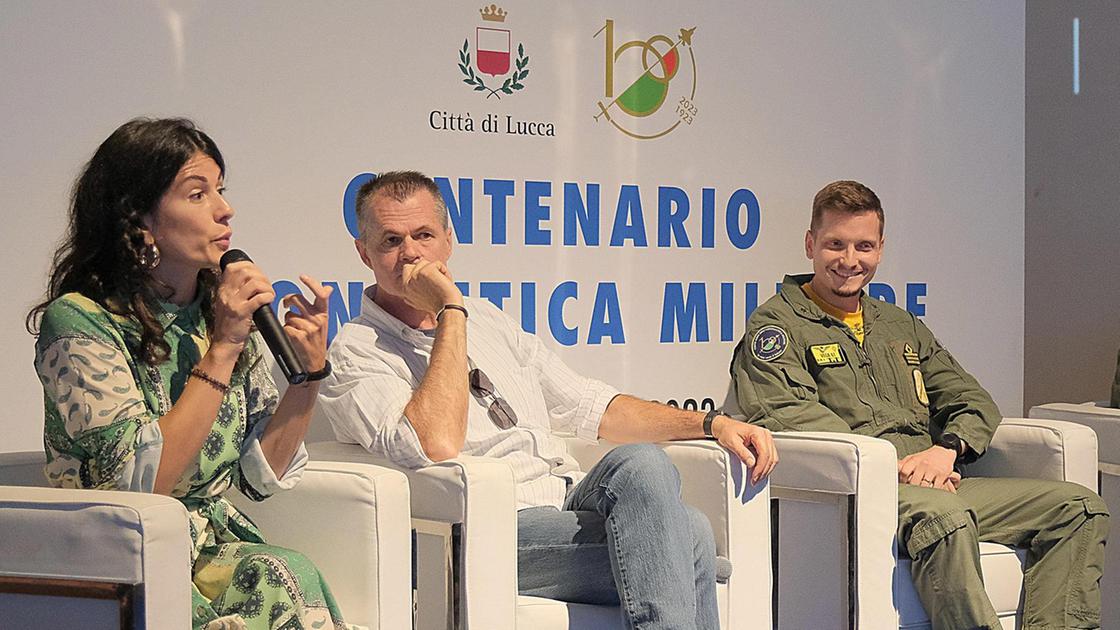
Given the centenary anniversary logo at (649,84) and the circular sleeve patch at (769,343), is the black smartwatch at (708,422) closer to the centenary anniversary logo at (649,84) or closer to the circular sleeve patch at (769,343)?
the circular sleeve patch at (769,343)

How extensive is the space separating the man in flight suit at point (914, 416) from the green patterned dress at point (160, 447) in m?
1.63

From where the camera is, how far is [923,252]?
5254 millimetres

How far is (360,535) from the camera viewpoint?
2.79 metres

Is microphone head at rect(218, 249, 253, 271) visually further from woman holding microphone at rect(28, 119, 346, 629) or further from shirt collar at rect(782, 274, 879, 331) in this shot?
shirt collar at rect(782, 274, 879, 331)

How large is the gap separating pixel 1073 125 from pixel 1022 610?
2.42 metres

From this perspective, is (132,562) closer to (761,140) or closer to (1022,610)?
(1022,610)

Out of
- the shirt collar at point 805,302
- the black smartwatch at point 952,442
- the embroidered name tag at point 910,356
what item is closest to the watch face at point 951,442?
the black smartwatch at point 952,442

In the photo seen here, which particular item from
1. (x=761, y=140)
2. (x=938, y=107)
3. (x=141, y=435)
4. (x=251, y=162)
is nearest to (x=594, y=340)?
(x=761, y=140)

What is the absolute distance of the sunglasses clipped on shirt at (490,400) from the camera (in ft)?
11.2

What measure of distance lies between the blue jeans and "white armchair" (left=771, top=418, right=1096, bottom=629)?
0.49m

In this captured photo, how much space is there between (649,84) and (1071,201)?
1950 mm

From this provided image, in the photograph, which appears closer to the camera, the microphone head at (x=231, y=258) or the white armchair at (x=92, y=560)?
the white armchair at (x=92, y=560)

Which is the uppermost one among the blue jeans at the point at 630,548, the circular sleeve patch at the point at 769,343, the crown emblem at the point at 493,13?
the crown emblem at the point at 493,13

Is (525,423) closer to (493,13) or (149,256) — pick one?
(149,256)
